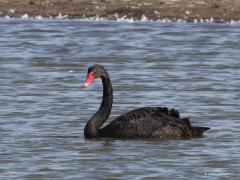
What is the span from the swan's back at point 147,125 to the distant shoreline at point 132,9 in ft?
39.4

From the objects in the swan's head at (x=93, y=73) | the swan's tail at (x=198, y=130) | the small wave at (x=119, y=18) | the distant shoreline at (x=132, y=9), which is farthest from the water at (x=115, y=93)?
the swan's head at (x=93, y=73)

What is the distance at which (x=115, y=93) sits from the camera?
63.1 ft

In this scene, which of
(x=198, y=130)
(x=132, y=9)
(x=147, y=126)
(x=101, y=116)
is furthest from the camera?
(x=132, y=9)

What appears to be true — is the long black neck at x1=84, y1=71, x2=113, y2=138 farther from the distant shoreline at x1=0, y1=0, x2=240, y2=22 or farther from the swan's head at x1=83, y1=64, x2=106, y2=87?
the distant shoreline at x1=0, y1=0, x2=240, y2=22

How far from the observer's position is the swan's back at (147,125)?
15.7 m

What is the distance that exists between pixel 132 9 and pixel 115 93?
9288mm

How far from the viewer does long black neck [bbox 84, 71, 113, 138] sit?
1576cm

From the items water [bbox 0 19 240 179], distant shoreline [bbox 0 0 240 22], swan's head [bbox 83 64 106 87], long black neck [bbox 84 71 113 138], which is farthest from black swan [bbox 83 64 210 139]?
distant shoreline [bbox 0 0 240 22]

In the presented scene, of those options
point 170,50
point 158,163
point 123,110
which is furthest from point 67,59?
point 158,163

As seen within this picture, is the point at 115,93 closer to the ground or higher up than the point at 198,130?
closer to the ground

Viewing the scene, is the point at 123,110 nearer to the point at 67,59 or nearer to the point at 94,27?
the point at 67,59

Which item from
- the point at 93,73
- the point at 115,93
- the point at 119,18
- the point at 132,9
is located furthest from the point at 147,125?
the point at 132,9

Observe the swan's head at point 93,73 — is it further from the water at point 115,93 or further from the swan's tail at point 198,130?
the swan's tail at point 198,130

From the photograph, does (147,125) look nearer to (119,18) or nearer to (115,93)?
(115,93)
